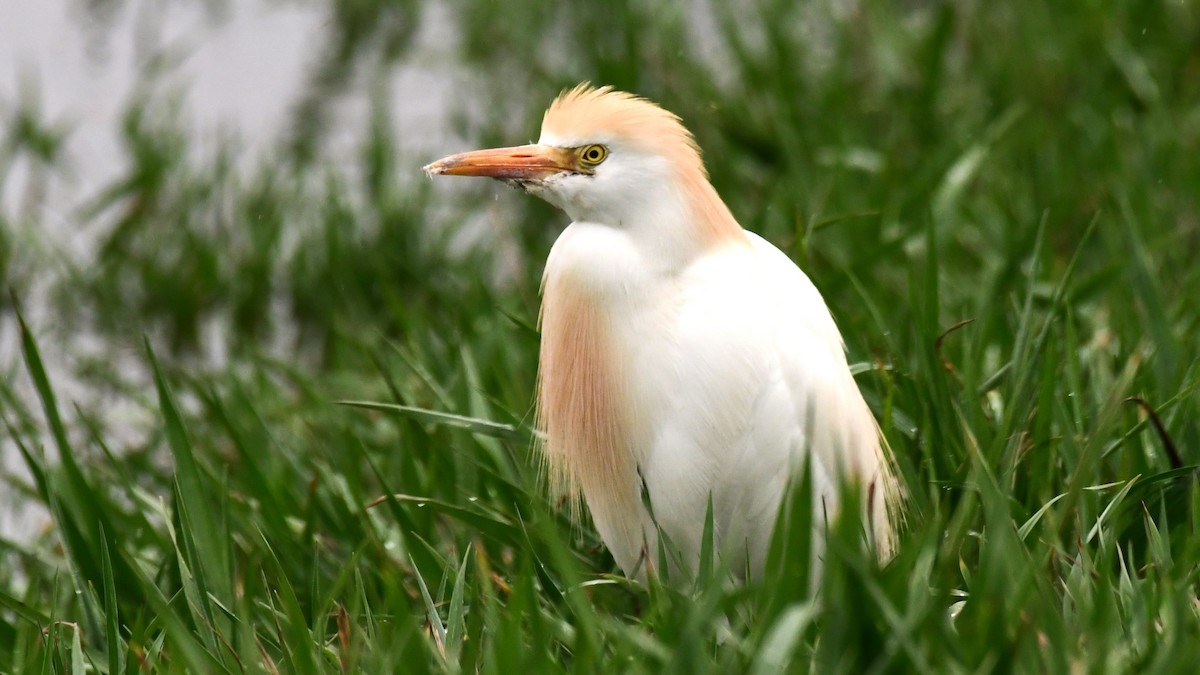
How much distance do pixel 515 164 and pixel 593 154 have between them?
0.33 feet

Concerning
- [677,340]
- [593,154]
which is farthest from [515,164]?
[677,340]

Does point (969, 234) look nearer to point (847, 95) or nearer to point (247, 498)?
point (847, 95)

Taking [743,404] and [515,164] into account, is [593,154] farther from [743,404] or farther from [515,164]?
[743,404]

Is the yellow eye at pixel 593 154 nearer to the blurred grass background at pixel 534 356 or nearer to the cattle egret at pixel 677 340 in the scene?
the cattle egret at pixel 677 340

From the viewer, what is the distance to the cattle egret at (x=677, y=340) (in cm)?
191

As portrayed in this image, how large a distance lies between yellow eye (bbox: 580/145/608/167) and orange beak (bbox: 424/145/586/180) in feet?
0.04

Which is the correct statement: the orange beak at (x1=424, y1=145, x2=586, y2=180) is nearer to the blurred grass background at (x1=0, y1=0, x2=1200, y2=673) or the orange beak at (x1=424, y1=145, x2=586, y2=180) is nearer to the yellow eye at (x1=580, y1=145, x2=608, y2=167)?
the yellow eye at (x1=580, y1=145, x2=608, y2=167)

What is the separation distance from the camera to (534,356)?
2783 mm

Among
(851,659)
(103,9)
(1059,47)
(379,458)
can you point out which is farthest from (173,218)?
(851,659)

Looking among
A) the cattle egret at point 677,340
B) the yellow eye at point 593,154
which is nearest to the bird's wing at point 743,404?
the cattle egret at point 677,340

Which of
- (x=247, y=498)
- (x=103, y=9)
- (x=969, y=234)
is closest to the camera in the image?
(x=247, y=498)

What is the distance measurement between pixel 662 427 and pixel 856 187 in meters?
1.71

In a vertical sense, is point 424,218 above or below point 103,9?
below

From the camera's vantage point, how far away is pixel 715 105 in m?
3.99
